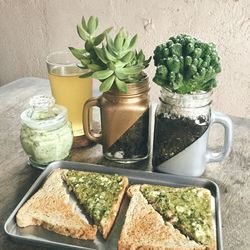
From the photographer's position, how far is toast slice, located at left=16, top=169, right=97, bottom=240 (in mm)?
743

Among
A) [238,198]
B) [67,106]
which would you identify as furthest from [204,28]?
[238,198]

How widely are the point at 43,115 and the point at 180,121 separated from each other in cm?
33

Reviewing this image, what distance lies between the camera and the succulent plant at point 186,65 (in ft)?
2.72

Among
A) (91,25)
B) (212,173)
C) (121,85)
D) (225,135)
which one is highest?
(91,25)

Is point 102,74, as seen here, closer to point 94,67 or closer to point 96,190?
point 94,67

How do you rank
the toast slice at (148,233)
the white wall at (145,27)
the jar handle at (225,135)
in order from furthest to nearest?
the white wall at (145,27), the jar handle at (225,135), the toast slice at (148,233)

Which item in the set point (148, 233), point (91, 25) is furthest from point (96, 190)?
point (91, 25)

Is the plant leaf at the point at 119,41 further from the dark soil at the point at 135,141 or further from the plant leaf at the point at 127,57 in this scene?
the dark soil at the point at 135,141

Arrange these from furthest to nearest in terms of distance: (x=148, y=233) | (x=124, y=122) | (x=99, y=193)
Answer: (x=124, y=122) → (x=99, y=193) → (x=148, y=233)

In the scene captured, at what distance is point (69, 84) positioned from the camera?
1036 mm

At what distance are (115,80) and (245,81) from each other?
114 centimetres

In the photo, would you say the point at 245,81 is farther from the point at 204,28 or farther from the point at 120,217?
the point at 120,217

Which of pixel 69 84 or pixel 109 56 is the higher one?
pixel 109 56

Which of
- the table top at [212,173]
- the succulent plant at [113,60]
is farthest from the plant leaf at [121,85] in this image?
the table top at [212,173]
